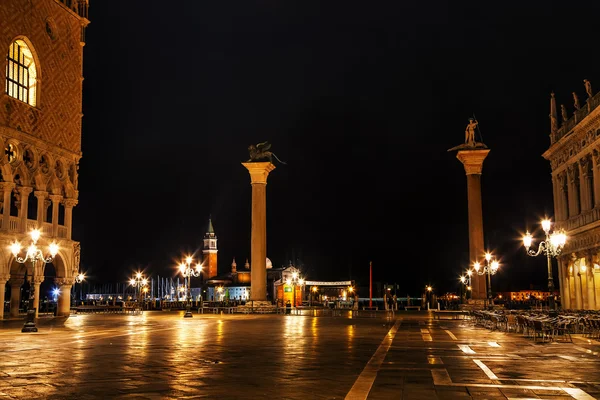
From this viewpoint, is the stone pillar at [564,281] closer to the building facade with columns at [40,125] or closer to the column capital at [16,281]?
the building facade with columns at [40,125]

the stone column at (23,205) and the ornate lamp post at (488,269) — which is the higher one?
the stone column at (23,205)

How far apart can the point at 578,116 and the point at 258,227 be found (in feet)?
68.7

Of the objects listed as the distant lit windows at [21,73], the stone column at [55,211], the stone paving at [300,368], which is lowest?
the stone paving at [300,368]

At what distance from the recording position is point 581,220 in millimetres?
37031

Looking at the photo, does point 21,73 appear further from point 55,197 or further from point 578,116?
point 578,116

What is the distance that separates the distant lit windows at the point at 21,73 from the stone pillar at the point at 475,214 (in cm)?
2559

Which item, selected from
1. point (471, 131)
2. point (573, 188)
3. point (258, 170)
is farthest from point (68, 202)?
point (573, 188)

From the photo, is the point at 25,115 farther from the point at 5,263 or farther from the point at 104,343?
the point at 104,343

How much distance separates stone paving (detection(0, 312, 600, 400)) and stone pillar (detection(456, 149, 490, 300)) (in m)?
18.9

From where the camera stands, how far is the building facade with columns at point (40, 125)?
→ 33.7 meters

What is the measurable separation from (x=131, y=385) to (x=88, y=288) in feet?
528

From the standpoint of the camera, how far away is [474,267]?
1500 inches

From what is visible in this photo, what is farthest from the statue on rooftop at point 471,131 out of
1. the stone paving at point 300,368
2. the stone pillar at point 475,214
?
the stone paving at point 300,368

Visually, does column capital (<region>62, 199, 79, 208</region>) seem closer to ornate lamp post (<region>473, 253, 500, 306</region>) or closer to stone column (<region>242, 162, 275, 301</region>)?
stone column (<region>242, 162, 275, 301</region>)
